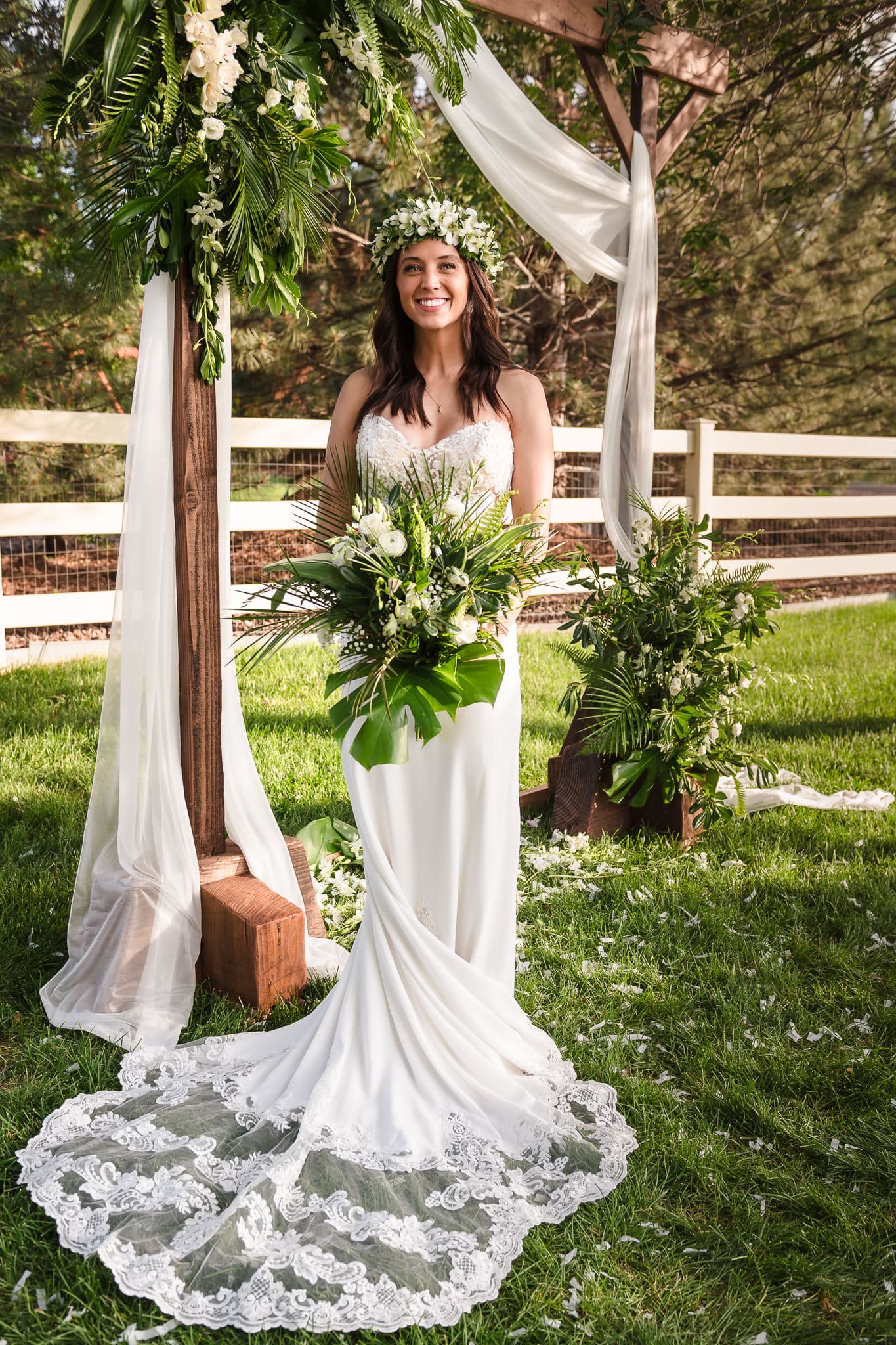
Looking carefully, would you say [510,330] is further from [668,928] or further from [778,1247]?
[778,1247]

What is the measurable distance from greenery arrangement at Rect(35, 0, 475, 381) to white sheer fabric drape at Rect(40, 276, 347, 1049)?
15 centimetres

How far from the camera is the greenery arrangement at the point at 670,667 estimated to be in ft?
14.6

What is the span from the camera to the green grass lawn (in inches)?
84.0

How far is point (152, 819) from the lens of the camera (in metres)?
3.23

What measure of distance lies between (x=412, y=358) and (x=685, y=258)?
8450 mm

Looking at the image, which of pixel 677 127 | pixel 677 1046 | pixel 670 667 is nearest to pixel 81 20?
pixel 670 667

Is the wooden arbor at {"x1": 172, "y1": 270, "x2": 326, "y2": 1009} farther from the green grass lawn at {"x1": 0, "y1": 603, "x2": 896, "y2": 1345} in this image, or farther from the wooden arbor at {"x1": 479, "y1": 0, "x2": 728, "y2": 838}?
the wooden arbor at {"x1": 479, "y1": 0, "x2": 728, "y2": 838}

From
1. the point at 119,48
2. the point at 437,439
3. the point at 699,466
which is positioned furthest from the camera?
the point at 699,466

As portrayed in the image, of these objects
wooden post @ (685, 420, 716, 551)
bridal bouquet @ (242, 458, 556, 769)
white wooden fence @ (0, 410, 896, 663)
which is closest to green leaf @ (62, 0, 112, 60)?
bridal bouquet @ (242, 458, 556, 769)

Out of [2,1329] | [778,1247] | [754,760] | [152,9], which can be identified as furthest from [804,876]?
[152,9]

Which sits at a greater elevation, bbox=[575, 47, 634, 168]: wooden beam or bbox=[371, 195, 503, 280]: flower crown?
bbox=[575, 47, 634, 168]: wooden beam

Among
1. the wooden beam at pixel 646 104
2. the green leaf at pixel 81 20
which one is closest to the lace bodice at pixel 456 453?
the green leaf at pixel 81 20

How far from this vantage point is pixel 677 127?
5359mm

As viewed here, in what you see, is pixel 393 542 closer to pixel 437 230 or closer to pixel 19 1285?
pixel 437 230
